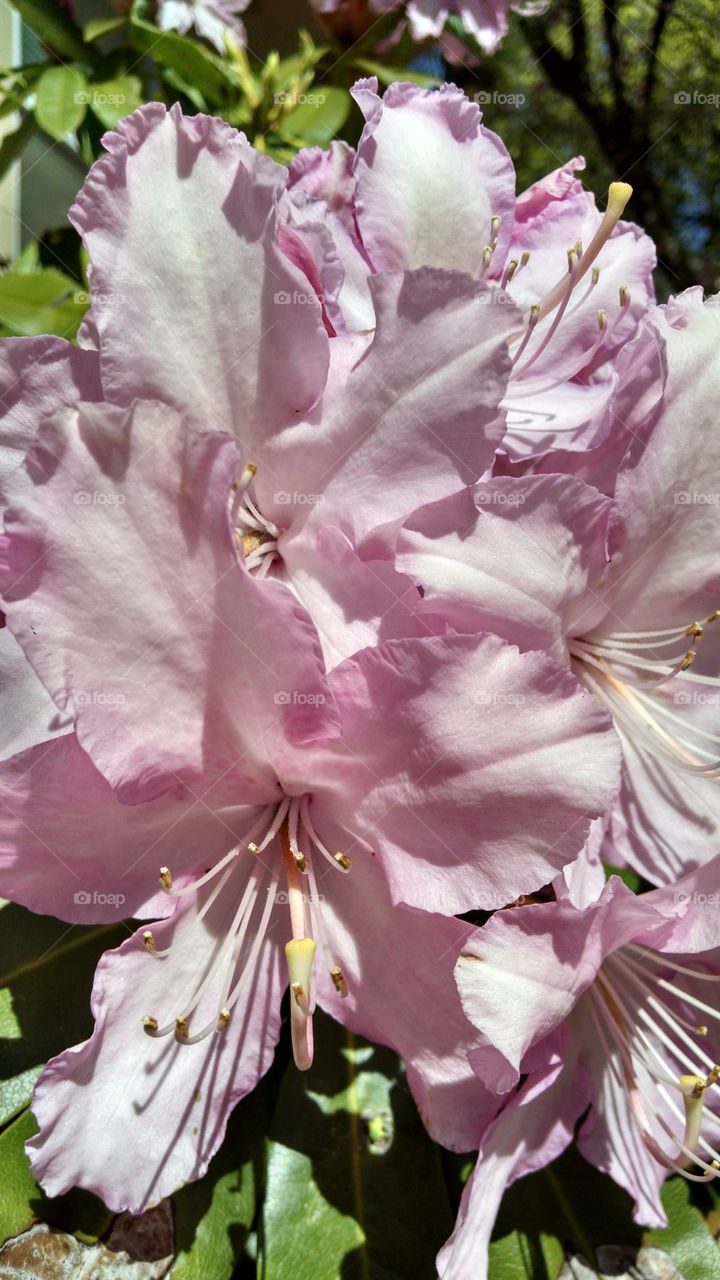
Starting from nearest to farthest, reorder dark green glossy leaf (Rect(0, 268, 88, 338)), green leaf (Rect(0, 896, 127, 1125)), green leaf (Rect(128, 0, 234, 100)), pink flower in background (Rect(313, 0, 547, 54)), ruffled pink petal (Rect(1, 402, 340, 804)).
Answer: ruffled pink petal (Rect(1, 402, 340, 804)) → green leaf (Rect(0, 896, 127, 1125)) → dark green glossy leaf (Rect(0, 268, 88, 338)) → green leaf (Rect(128, 0, 234, 100)) → pink flower in background (Rect(313, 0, 547, 54))

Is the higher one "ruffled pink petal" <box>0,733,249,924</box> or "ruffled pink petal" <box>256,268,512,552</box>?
"ruffled pink petal" <box>256,268,512,552</box>

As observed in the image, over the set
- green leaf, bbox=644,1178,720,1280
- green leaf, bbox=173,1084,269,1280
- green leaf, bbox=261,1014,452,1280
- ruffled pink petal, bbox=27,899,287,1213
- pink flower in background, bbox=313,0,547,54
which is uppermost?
pink flower in background, bbox=313,0,547,54

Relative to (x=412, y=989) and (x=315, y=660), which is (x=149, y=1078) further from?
(x=315, y=660)

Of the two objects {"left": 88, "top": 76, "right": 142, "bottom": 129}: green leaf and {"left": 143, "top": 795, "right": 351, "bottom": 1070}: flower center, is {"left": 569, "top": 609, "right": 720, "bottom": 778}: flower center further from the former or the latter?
{"left": 88, "top": 76, "right": 142, "bottom": 129}: green leaf

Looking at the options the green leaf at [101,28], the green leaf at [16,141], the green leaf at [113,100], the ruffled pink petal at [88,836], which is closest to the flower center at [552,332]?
the ruffled pink petal at [88,836]

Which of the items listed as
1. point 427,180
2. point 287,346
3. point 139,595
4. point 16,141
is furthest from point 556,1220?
point 16,141

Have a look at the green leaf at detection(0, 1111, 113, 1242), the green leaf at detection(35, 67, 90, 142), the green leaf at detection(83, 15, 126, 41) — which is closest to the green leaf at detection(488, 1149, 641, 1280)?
the green leaf at detection(0, 1111, 113, 1242)
